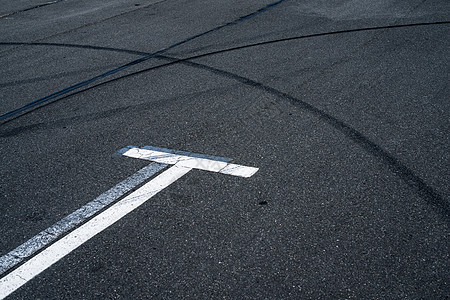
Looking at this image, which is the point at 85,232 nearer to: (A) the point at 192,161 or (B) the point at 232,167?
(A) the point at 192,161

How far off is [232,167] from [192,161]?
42cm

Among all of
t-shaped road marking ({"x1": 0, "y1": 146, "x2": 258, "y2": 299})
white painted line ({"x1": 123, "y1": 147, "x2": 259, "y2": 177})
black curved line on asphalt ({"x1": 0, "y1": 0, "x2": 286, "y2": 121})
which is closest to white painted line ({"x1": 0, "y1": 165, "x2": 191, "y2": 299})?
t-shaped road marking ({"x1": 0, "y1": 146, "x2": 258, "y2": 299})

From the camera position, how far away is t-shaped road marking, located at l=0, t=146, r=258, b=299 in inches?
121

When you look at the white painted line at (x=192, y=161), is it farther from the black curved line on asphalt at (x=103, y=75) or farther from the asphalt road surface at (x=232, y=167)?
the black curved line on asphalt at (x=103, y=75)

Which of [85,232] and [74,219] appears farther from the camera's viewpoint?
[74,219]

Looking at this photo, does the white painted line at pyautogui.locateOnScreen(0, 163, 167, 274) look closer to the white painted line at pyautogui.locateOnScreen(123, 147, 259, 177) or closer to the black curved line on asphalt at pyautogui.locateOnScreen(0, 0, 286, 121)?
the white painted line at pyautogui.locateOnScreen(123, 147, 259, 177)

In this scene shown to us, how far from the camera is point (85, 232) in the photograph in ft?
11.1

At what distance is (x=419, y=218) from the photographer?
3289mm

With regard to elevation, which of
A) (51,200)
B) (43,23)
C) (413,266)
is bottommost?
(413,266)

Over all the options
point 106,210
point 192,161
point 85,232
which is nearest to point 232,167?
point 192,161

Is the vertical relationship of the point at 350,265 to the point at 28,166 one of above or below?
below

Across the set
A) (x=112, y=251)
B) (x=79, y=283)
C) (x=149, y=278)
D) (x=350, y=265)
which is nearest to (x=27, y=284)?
(x=79, y=283)

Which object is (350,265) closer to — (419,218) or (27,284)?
(419,218)

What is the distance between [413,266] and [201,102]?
3.30 metres
